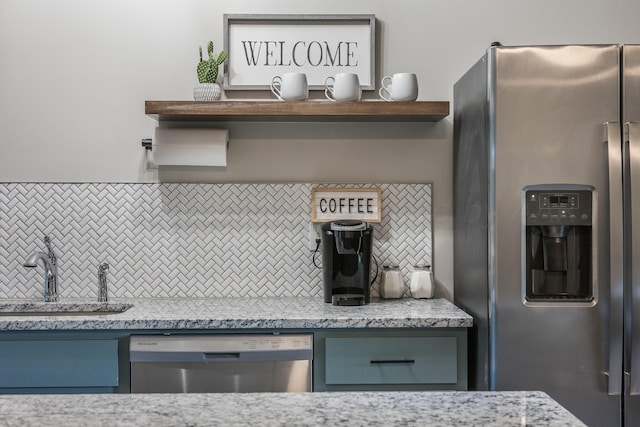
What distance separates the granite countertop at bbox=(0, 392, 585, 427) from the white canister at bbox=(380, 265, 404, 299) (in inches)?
60.3

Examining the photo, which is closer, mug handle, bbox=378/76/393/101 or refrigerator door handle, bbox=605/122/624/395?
refrigerator door handle, bbox=605/122/624/395

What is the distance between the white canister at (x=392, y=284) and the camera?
8.98 ft

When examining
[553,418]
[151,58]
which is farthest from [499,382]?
[151,58]

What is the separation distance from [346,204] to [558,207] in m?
1.00

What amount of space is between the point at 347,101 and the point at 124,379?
4.70 ft

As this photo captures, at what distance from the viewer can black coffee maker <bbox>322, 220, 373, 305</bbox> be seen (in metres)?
2.50

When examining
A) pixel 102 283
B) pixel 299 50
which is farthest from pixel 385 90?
pixel 102 283

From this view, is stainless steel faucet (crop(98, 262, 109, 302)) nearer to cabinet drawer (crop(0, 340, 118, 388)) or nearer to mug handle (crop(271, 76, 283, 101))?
cabinet drawer (crop(0, 340, 118, 388))

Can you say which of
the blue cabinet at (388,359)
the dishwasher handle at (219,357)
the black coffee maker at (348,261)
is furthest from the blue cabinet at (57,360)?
the black coffee maker at (348,261)

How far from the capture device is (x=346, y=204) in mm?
2820

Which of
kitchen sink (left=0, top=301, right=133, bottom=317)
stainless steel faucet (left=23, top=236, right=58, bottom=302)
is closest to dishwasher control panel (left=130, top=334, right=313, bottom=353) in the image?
kitchen sink (left=0, top=301, right=133, bottom=317)

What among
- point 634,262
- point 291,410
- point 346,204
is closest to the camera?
point 291,410

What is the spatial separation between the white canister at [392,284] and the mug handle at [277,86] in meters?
0.95

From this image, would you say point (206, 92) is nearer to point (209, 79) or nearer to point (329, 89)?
point (209, 79)
